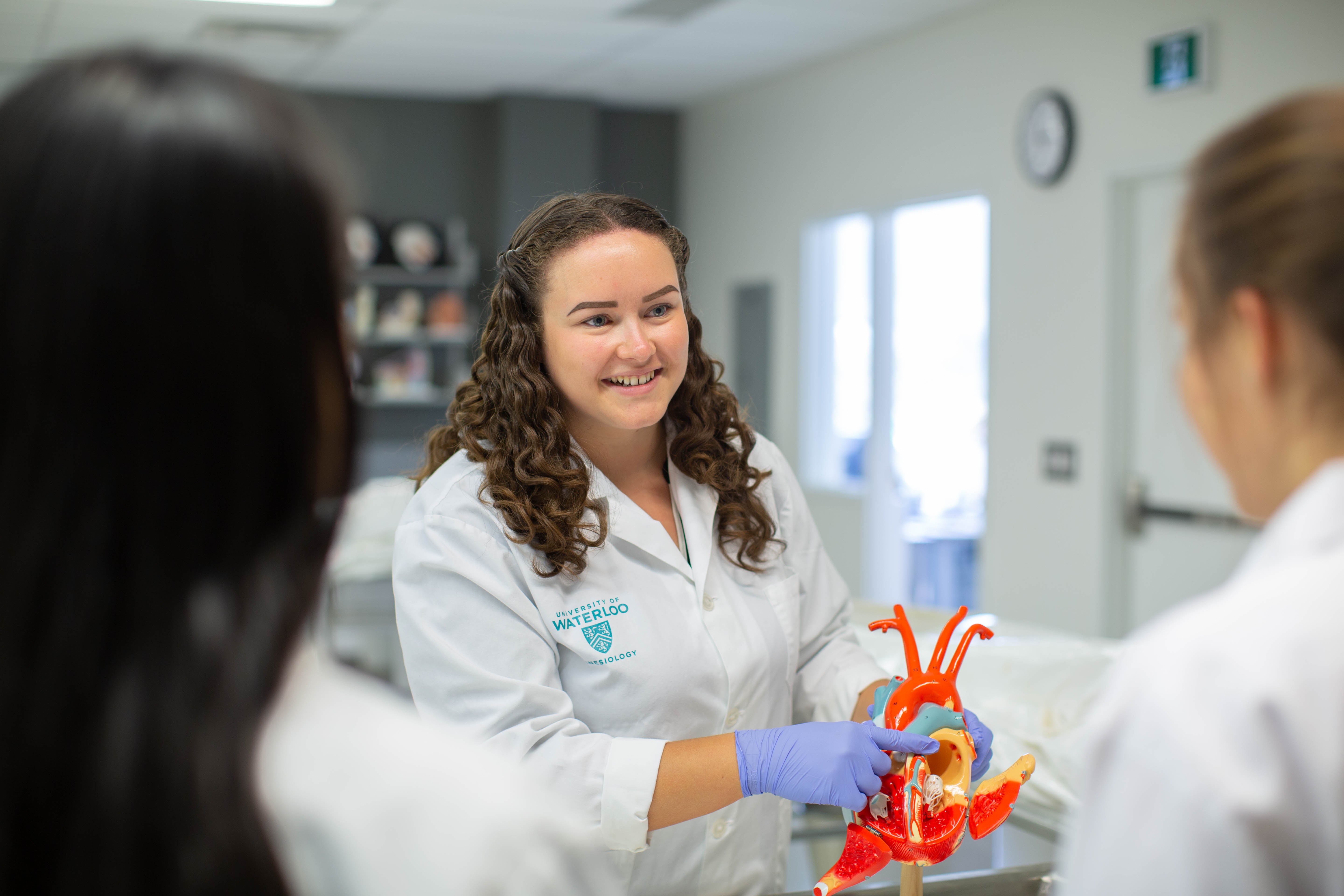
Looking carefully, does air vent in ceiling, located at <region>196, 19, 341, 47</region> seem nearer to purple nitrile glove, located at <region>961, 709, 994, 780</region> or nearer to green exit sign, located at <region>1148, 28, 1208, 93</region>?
green exit sign, located at <region>1148, 28, 1208, 93</region>

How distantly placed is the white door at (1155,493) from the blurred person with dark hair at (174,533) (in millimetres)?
3316

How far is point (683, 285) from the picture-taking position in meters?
1.55

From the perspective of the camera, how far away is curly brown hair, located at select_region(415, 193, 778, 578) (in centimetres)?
135

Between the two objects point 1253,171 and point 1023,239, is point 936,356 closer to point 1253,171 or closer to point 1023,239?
point 1023,239

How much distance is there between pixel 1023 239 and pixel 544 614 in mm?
3382

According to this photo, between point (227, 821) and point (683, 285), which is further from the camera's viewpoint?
point (683, 285)

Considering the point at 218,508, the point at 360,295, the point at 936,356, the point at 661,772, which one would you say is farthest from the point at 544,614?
the point at 360,295

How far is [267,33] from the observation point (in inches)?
189

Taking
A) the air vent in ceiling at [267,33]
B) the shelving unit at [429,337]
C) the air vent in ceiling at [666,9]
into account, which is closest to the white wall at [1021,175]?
the air vent in ceiling at [666,9]

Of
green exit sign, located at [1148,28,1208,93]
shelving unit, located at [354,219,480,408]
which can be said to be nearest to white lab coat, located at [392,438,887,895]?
green exit sign, located at [1148,28,1208,93]

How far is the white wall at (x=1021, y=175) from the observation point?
3461 mm

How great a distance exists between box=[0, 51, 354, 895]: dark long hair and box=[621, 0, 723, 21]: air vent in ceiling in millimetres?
4076

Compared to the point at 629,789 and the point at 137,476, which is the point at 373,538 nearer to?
the point at 629,789

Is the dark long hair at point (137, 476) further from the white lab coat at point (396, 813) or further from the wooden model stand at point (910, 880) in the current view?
the wooden model stand at point (910, 880)
